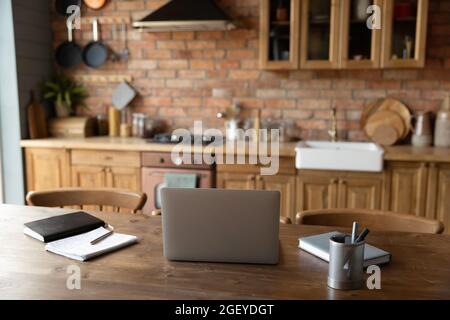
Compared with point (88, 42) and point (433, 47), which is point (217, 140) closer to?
point (88, 42)

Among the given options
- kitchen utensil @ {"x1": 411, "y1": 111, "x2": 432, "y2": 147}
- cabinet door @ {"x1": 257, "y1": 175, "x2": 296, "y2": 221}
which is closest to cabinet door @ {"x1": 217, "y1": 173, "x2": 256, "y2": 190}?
cabinet door @ {"x1": 257, "y1": 175, "x2": 296, "y2": 221}

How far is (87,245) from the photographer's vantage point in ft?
4.68

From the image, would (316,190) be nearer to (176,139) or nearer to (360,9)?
(176,139)

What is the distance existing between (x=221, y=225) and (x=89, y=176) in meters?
2.49

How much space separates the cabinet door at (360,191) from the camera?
3109 millimetres

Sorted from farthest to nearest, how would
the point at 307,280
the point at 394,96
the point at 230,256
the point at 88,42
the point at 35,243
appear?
the point at 88,42 → the point at 394,96 → the point at 35,243 → the point at 230,256 → the point at 307,280

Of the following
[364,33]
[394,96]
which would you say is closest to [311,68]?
[364,33]

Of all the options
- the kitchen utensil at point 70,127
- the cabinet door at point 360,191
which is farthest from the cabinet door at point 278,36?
the kitchen utensil at point 70,127

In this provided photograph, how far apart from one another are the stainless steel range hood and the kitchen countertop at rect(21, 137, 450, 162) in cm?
89

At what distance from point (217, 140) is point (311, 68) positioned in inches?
36.0

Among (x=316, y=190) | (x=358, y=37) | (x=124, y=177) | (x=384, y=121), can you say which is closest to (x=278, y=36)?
(x=358, y=37)

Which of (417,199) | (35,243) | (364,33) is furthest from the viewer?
(364,33)

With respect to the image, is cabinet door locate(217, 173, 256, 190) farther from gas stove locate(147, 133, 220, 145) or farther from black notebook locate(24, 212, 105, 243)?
black notebook locate(24, 212, 105, 243)

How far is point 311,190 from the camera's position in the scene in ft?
10.5
